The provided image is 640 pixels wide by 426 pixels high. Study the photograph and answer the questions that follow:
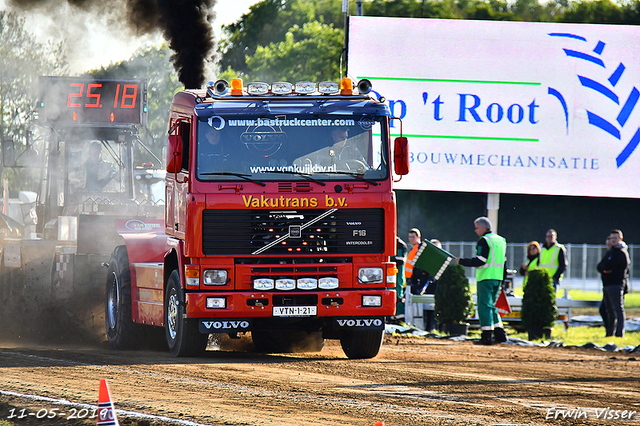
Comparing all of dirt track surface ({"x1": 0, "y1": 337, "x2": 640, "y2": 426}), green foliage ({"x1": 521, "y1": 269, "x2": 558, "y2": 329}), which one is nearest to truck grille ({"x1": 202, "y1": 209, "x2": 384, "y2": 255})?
dirt track surface ({"x1": 0, "y1": 337, "x2": 640, "y2": 426})

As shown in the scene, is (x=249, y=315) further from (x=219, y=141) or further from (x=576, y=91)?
(x=576, y=91)

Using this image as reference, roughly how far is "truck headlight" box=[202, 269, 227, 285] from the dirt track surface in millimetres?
908

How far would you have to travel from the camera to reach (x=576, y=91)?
23.4m

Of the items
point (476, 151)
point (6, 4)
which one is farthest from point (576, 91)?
point (6, 4)

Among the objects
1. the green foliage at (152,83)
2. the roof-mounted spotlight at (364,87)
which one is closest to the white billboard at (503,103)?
the green foliage at (152,83)

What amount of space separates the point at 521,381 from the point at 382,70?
14.0 m

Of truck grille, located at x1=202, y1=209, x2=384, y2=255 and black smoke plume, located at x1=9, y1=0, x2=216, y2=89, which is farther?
black smoke plume, located at x1=9, y1=0, x2=216, y2=89

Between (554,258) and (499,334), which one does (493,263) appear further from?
(554,258)

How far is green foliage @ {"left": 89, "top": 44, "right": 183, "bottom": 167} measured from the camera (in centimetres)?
1616

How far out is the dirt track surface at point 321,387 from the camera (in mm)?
7492

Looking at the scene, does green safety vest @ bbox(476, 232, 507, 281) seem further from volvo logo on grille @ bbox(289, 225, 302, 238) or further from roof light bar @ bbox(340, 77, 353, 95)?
volvo logo on grille @ bbox(289, 225, 302, 238)

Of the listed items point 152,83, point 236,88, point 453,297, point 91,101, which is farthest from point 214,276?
point 152,83

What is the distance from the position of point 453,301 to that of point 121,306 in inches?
259

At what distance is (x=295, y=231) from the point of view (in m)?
10.5
